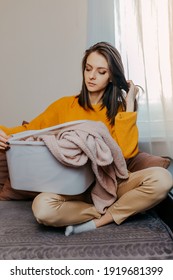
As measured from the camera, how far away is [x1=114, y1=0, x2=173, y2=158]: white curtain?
154 cm

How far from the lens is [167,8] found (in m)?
1.53

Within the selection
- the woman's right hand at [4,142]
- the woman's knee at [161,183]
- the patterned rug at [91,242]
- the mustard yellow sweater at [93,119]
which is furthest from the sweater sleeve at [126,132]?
the woman's right hand at [4,142]

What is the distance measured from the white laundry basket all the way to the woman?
0.04 meters

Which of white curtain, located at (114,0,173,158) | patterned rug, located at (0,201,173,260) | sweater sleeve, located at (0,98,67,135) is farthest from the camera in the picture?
white curtain, located at (114,0,173,158)

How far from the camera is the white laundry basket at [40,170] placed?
98 cm

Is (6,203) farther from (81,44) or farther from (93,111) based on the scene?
(81,44)

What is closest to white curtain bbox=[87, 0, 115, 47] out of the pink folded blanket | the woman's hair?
the woman's hair

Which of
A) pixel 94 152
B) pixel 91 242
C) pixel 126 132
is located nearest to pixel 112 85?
pixel 126 132

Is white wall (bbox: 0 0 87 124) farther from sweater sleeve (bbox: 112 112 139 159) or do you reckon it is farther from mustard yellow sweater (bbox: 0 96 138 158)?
sweater sleeve (bbox: 112 112 139 159)

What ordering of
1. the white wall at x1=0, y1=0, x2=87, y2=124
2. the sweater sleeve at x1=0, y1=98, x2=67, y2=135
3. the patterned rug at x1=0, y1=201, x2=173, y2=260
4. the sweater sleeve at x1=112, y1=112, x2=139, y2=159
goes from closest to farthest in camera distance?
the patterned rug at x1=0, y1=201, x2=173, y2=260
the sweater sleeve at x1=112, y1=112, x2=139, y2=159
the sweater sleeve at x1=0, y1=98, x2=67, y2=135
the white wall at x1=0, y1=0, x2=87, y2=124

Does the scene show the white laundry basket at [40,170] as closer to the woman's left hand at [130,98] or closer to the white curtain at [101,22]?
the woman's left hand at [130,98]

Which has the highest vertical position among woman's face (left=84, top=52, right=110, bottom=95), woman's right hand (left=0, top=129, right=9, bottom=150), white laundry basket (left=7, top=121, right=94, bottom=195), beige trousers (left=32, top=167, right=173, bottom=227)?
woman's face (left=84, top=52, right=110, bottom=95)

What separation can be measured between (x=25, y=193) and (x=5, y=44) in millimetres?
926
